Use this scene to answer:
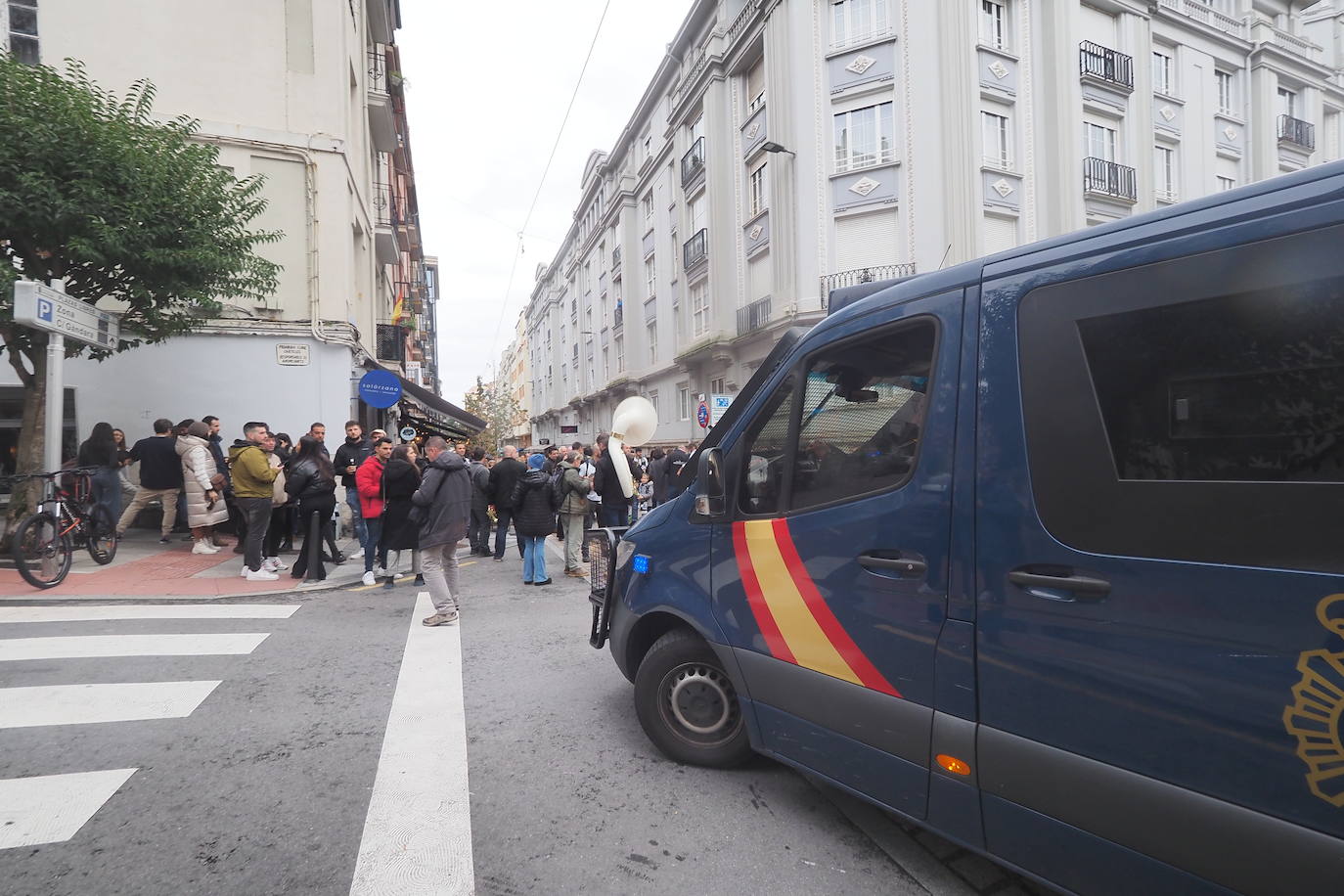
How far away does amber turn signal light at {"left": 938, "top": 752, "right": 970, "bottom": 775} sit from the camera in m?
2.18

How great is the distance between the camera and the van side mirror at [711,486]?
3.14 meters

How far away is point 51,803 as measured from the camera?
299cm

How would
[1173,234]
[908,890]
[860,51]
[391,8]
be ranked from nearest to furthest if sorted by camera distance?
[1173,234] → [908,890] → [860,51] → [391,8]

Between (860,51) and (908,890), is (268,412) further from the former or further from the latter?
(860,51)

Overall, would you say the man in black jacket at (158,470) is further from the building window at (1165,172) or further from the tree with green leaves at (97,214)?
the building window at (1165,172)

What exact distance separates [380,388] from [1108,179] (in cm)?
2065

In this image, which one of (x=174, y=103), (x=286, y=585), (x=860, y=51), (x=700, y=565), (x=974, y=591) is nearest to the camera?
(x=974, y=591)

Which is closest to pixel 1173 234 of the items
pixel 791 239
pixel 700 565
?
pixel 700 565

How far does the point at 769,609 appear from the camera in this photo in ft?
9.52

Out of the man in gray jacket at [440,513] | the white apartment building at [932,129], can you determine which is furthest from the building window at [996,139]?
the man in gray jacket at [440,513]

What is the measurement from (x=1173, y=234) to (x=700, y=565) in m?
2.15

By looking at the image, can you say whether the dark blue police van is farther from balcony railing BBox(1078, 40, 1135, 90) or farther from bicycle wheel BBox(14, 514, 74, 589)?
balcony railing BBox(1078, 40, 1135, 90)

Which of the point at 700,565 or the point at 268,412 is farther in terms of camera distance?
the point at 268,412

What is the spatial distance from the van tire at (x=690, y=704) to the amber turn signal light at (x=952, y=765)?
111 cm
